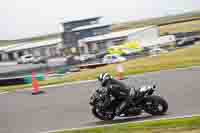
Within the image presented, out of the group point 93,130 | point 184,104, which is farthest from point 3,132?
point 184,104

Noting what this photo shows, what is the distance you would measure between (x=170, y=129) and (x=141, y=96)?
1918mm

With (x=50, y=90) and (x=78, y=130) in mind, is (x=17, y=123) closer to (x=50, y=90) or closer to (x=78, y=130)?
(x=78, y=130)

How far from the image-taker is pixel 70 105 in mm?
12500

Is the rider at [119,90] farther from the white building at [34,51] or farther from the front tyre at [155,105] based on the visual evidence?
the white building at [34,51]

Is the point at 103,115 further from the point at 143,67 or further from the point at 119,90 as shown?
the point at 143,67

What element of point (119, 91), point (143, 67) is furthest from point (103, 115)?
point (143, 67)

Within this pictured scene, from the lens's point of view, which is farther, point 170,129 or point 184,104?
point 184,104

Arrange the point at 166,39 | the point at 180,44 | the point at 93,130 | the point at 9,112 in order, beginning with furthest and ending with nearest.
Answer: the point at 166,39, the point at 180,44, the point at 9,112, the point at 93,130

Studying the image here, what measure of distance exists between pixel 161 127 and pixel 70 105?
5612mm

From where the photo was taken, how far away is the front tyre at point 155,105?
8.80 m

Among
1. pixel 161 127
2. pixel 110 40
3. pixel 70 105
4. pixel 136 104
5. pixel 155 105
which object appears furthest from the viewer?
pixel 110 40

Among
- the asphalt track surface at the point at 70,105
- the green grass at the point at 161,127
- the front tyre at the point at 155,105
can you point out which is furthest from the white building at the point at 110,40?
the green grass at the point at 161,127

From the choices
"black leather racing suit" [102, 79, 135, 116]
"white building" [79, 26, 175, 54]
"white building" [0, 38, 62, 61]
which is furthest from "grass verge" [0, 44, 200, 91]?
"white building" [0, 38, 62, 61]

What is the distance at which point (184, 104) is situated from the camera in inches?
391
